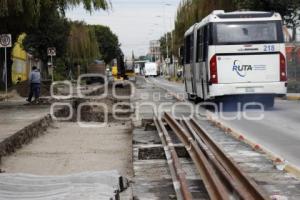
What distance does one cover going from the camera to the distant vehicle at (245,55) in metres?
22.4

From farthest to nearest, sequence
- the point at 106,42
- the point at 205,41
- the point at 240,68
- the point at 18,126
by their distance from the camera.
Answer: the point at 106,42 → the point at 205,41 → the point at 240,68 → the point at 18,126

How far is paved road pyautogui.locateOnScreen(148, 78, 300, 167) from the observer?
13.1 m

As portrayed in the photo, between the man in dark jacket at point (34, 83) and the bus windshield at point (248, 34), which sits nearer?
the bus windshield at point (248, 34)

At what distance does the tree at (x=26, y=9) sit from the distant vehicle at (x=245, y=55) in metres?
6.56

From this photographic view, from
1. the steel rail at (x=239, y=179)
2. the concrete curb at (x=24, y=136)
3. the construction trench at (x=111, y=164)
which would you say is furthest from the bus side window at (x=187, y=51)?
the steel rail at (x=239, y=179)

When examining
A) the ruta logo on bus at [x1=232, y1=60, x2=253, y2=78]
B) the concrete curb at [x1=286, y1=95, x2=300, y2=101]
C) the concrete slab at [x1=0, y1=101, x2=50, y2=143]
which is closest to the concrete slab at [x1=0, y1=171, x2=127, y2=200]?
the concrete slab at [x1=0, y1=101, x2=50, y2=143]

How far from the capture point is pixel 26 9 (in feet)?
81.3

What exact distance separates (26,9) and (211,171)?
1665 centimetres

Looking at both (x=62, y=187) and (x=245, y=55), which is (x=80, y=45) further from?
(x=62, y=187)

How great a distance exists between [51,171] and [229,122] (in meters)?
8.53

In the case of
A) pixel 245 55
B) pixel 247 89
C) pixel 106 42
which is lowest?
pixel 247 89

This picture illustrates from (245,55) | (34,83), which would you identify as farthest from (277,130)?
(34,83)

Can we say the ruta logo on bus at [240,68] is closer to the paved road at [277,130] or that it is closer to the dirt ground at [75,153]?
the paved road at [277,130]

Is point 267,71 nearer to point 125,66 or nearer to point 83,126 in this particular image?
point 83,126
